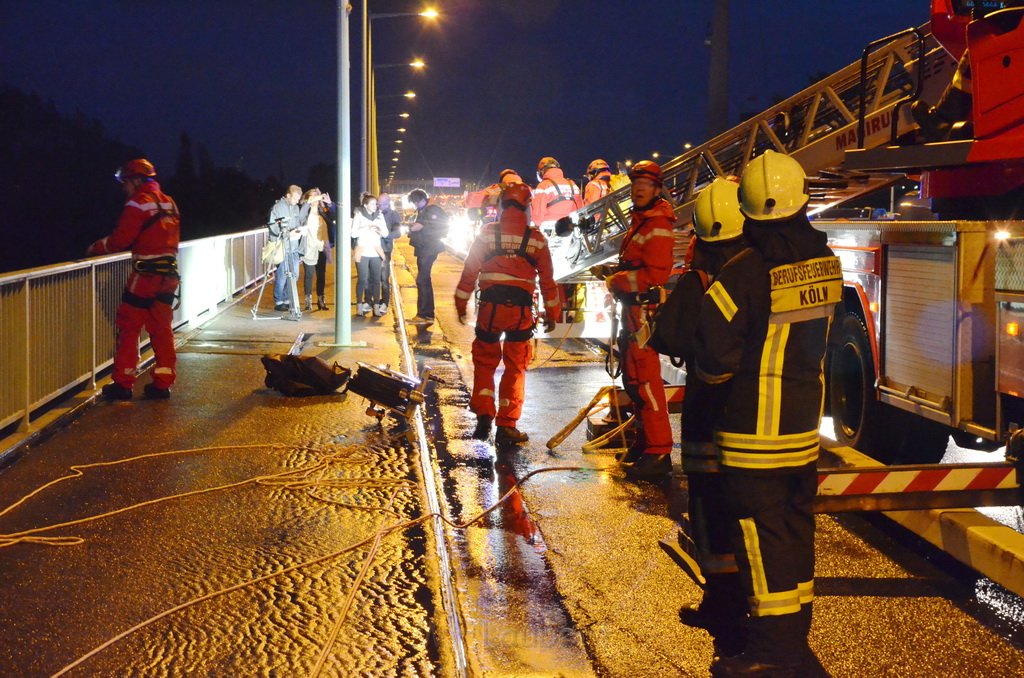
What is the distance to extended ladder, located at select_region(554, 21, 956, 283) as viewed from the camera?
9.98 meters

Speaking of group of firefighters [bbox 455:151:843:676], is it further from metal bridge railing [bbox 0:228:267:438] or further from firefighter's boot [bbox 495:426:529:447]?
metal bridge railing [bbox 0:228:267:438]

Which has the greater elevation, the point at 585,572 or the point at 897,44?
the point at 897,44

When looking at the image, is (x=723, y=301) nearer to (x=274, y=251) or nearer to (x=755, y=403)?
(x=755, y=403)

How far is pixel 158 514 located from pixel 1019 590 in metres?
4.26

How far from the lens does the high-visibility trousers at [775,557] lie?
13.0 ft

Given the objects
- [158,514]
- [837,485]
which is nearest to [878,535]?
[837,485]

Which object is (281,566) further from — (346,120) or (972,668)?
(346,120)

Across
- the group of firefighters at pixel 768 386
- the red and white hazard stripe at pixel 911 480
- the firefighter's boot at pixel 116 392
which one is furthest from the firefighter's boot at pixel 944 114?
the firefighter's boot at pixel 116 392

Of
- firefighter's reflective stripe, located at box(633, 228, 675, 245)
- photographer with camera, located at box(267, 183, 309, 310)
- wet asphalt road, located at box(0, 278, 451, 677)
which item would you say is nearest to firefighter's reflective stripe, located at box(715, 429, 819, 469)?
wet asphalt road, located at box(0, 278, 451, 677)

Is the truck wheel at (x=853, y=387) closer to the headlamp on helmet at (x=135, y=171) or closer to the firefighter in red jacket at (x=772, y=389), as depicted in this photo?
the firefighter in red jacket at (x=772, y=389)

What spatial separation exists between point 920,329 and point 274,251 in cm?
1150

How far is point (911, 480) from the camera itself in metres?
5.37

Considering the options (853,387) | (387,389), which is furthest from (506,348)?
(853,387)

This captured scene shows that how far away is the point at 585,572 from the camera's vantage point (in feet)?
18.0
